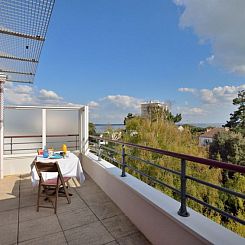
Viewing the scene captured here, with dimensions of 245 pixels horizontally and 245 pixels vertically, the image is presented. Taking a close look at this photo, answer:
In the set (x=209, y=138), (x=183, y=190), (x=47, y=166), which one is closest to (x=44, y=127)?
(x=47, y=166)

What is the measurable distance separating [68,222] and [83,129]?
10.3 feet

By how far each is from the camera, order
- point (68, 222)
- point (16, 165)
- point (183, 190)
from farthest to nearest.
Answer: point (16, 165) < point (68, 222) < point (183, 190)

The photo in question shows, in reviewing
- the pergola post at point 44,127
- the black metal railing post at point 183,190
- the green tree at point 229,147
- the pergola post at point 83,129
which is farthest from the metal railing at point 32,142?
the green tree at point 229,147

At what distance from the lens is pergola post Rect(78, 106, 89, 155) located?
5.49 m

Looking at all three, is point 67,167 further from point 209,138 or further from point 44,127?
point 209,138

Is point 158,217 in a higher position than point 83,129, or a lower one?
lower

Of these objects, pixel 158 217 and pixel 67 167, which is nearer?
pixel 158 217

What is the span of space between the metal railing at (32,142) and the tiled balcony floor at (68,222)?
1916 millimetres

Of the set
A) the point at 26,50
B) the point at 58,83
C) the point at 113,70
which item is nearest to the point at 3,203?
the point at 26,50

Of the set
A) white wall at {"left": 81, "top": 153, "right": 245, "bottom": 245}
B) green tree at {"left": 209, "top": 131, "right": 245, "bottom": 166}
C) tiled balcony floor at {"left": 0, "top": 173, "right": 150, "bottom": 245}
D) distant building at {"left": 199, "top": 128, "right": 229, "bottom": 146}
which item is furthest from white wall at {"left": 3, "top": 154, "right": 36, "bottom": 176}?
distant building at {"left": 199, "top": 128, "right": 229, "bottom": 146}

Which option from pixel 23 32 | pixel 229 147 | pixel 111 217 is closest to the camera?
pixel 23 32

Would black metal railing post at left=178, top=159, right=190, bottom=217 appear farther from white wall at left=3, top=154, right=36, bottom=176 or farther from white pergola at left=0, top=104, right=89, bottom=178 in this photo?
white wall at left=3, top=154, right=36, bottom=176

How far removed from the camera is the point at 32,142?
18.7ft

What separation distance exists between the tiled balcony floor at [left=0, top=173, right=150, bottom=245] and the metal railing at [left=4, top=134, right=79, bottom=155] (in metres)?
1.92
